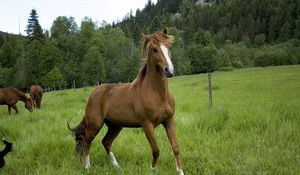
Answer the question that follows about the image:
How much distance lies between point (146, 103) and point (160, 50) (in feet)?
2.97

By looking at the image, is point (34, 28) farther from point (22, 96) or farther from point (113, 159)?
point (113, 159)

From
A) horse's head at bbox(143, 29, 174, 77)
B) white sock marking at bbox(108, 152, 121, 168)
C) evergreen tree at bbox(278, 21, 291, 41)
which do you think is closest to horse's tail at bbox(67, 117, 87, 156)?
white sock marking at bbox(108, 152, 121, 168)

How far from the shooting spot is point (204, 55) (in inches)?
2916

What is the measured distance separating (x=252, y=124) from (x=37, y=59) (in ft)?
171

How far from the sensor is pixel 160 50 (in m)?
4.54

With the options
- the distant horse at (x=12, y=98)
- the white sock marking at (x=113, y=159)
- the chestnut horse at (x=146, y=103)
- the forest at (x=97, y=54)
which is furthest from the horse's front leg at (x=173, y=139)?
the forest at (x=97, y=54)

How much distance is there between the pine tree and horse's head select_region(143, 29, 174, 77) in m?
56.1

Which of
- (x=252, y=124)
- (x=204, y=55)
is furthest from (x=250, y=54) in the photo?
(x=252, y=124)

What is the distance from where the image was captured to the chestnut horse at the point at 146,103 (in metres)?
4.70

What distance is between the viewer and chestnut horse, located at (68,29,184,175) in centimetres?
470

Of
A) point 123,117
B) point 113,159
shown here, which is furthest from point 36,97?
point 123,117

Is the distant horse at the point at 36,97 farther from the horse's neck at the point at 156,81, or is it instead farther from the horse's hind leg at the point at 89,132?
the horse's neck at the point at 156,81

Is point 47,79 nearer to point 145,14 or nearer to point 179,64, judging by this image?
point 179,64

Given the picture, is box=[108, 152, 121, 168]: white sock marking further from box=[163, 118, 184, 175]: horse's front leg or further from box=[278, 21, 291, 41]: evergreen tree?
box=[278, 21, 291, 41]: evergreen tree
